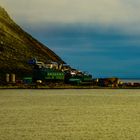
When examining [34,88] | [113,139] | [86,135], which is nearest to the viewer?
[113,139]

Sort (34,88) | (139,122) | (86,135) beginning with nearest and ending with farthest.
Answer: (86,135) < (139,122) < (34,88)

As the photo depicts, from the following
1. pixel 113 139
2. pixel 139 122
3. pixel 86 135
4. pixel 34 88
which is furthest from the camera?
pixel 34 88

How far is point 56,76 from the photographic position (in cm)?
19938

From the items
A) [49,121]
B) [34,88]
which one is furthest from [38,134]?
[34,88]

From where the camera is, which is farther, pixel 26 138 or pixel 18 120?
pixel 18 120

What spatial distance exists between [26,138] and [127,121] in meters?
18.8

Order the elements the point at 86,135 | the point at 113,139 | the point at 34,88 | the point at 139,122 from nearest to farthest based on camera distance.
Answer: the point at 113,139
the point at 86,135
the point at 139,122
the point at 34,88

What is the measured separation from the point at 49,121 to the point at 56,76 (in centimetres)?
13777

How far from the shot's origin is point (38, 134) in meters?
48.9

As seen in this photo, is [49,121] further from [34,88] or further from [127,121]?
[34,88]

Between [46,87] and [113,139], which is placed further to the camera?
[46,87]

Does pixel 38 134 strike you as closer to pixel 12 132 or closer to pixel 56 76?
pixel 12 132

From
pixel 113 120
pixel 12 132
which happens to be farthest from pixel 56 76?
pixel 12 132

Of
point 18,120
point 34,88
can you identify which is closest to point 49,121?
point 18,120
